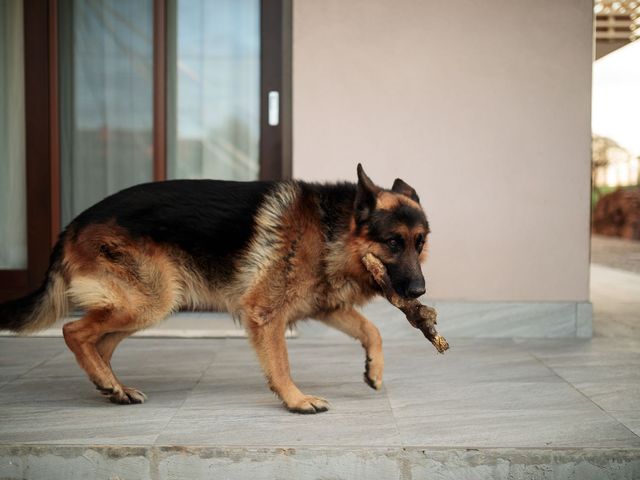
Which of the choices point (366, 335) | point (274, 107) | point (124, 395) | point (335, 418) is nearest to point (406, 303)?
point (366, 335)

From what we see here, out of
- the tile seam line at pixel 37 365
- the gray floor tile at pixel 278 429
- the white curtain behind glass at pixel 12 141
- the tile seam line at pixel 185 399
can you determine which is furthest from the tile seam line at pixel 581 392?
the white curtain behind glass at pixel 12 141

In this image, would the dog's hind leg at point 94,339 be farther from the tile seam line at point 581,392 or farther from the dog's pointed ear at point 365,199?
the tile seam line at point 581,392

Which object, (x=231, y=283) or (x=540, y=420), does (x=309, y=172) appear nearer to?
(x=231, y=283)

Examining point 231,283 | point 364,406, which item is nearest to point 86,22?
point 231,283

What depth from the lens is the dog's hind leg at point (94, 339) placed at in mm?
3580

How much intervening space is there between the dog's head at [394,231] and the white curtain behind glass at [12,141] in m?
3.79

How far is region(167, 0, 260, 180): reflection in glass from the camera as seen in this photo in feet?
19.6

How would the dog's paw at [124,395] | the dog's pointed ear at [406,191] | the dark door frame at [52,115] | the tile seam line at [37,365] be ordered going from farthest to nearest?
the dark door frame at [52,115]
the tile seam line at [37,365]
the dog's pointed ear at [406,191]
the dog's paw at [124,395]

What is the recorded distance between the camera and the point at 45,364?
182 inches

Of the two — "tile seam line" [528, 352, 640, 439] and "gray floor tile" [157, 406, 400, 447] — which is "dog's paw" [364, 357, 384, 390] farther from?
"tile seam line" [528, 352, 640, 439]

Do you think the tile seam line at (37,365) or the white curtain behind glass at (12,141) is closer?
the tile seam line at (37,365)

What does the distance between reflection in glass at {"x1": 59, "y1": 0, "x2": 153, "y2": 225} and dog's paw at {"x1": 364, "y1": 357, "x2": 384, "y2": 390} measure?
314 cm

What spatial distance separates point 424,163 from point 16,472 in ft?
12.6

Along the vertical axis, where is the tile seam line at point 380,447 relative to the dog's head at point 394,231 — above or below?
below
